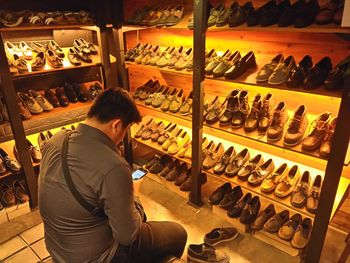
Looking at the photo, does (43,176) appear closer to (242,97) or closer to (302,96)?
(242,97)

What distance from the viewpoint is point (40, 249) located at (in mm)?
A: 2172

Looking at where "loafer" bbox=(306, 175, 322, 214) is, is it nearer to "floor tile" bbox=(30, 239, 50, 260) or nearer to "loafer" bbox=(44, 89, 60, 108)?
"floor tile" bbox=(30, 239, 50, 260)

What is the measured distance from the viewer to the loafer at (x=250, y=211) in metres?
2.21

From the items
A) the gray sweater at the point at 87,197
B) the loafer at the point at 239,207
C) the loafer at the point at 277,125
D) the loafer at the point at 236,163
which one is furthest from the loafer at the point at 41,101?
the loafer at the point at 277,125

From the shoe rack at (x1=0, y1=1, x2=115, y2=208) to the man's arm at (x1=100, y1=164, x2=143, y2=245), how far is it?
1.50m

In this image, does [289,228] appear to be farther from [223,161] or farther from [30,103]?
[30,103]

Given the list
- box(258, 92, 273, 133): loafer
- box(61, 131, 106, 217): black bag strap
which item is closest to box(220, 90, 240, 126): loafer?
box(258, 92, 273, 133): loafer

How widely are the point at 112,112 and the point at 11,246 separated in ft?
5.30

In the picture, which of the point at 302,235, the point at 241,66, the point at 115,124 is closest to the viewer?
the point at 115,124

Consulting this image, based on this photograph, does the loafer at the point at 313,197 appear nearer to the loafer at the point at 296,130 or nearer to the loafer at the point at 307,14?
the loafer at the point at 296,130

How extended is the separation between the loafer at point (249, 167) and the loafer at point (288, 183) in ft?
0.76

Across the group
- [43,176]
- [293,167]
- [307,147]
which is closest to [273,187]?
[293,167]

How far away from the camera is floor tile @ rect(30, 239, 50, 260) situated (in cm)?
211

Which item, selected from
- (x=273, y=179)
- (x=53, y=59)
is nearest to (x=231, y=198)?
(x=273, y=179)
